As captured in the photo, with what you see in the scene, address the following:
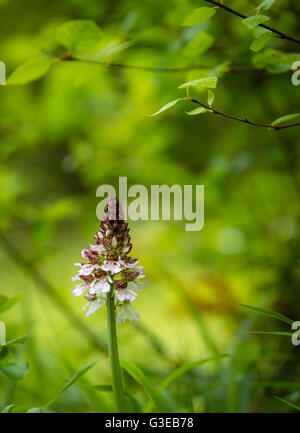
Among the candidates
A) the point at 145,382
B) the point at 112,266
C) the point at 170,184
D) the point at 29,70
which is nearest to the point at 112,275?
the point at 112,266

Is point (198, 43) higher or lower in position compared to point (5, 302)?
higher

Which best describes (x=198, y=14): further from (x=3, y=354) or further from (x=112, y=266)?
(x=3, y=354)

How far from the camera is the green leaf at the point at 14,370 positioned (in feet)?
1.32

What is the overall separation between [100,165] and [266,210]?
1.88ft

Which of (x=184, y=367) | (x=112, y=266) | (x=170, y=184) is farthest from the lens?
(x=170, y=184)

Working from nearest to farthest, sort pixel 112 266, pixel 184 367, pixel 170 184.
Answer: pixel 112 266 → pixel 184 367 → pixel 170 184

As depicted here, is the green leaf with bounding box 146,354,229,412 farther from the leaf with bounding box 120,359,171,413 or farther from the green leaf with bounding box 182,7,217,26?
the green leaf with bounding box 182,7,217,26

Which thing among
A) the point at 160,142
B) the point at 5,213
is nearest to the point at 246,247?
the point at 160,142

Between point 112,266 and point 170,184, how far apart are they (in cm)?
80

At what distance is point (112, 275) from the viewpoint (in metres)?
0.38

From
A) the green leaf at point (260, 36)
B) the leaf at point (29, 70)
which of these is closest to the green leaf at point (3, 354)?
the leaf at point (29, 70)

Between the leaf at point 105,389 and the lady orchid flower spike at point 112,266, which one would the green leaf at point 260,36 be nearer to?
the lady orchid flower spike at point 112,266

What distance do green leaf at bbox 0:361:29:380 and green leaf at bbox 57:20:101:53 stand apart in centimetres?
39

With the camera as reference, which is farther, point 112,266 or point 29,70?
point 29,70
